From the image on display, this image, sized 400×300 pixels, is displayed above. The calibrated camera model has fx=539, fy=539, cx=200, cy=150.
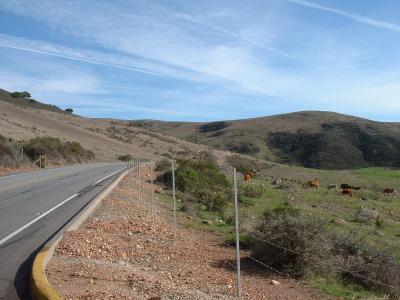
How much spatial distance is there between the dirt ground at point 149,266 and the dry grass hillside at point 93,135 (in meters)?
50.3

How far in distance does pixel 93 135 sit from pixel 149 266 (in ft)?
256

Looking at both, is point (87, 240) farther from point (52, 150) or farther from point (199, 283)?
point (52, 150)

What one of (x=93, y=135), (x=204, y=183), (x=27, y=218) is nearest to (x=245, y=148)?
(x=93, y=135)

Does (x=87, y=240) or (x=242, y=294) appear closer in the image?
(x=242, y=294)

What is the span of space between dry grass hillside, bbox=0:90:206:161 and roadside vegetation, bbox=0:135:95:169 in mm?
6660

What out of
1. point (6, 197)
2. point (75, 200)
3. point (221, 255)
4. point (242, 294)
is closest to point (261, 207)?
point (75, 200)

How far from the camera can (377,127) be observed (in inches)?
4966

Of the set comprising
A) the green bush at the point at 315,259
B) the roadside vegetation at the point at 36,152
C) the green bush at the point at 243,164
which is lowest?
the green bush at the point at 243,164

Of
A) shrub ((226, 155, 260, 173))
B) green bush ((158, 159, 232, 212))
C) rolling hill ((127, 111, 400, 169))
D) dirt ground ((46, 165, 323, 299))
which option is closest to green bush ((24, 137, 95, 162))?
shrub ((226, 155, 260, 173))

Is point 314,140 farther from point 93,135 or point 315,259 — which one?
point 315,259

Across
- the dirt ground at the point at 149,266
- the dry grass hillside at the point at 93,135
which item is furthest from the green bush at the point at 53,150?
the dirt ground at the point at 149,266

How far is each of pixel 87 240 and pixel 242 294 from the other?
152 inches

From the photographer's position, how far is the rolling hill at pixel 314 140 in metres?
107

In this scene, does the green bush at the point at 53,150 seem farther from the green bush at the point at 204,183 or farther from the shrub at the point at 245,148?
the shrub at the point at 245,148
